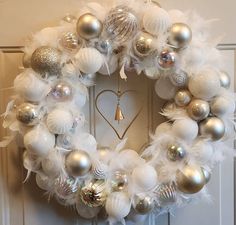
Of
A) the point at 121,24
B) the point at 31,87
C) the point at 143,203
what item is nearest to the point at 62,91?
the point at 31,87

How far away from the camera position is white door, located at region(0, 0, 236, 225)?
3.21ft

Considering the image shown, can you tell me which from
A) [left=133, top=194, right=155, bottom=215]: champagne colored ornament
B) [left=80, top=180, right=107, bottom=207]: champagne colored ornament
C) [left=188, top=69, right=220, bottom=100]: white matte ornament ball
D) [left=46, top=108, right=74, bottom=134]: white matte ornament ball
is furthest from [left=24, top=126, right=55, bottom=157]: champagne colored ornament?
[left=188, top=69, right=220, bottom=100]: white matte ornament ball

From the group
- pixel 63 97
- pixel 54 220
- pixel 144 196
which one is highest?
pixel 63 97

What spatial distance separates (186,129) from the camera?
0.89 m

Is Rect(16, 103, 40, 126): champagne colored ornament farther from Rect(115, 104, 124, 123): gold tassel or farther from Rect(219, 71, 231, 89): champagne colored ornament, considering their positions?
Rect(219, 71, 231, 89): champagne colored ornament

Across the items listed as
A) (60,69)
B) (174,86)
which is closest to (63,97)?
(60,69)

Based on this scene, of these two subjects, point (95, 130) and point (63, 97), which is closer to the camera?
point (63, 97)

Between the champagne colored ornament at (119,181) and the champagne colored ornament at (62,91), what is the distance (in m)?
0.21

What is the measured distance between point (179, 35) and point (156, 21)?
6 centimetres

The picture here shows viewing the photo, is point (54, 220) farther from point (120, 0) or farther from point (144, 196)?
point (120, 0)

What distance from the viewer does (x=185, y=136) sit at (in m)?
0.90

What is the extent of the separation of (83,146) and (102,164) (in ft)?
0.20

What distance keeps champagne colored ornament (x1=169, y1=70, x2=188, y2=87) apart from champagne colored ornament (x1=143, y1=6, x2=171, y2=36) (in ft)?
0.34

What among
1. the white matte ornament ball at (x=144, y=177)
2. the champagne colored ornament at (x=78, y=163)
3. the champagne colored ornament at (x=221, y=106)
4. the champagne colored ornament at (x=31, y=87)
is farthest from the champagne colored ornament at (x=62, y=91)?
the champagne colored ornament at (x=221, y=106)
